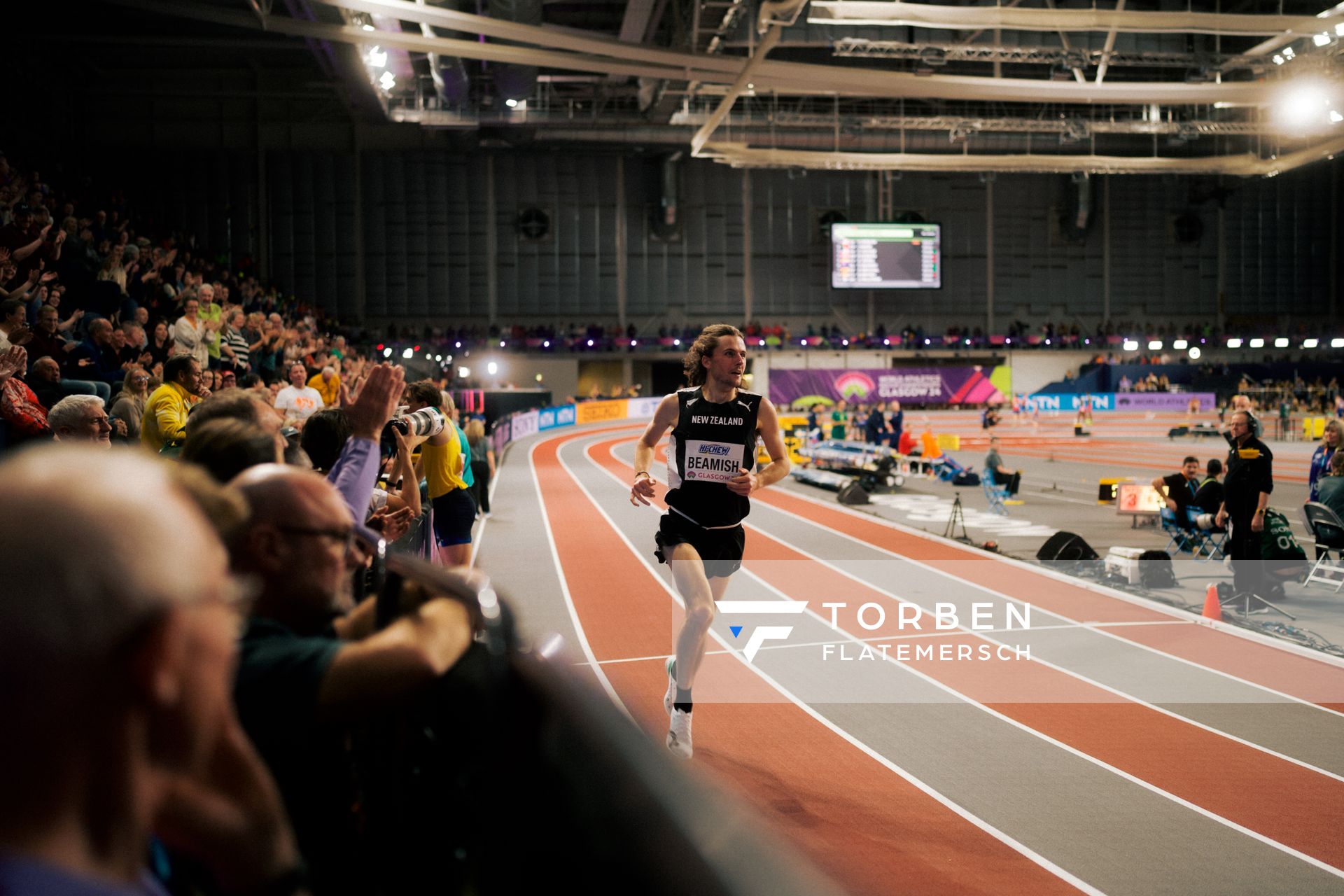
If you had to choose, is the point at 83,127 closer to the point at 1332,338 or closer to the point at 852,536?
the point at 852,536

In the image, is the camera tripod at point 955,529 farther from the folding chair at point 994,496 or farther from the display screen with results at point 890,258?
the display screen with results at point 890,258

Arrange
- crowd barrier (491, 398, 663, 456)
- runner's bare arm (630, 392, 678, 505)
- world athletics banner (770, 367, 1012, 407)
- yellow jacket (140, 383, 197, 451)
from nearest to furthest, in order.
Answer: runner's bare arm (630, 392, 678, 505) < yellow jacket (140, 383, 197, 451) < crowd barrier (491, 398, 663, 456) < world athletics banner (770, 367, 1012, 407)

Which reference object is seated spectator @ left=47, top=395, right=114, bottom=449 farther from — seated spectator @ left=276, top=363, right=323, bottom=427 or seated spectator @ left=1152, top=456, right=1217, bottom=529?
seated spectator @ left=1152, top=456, right=1217, bottom=529

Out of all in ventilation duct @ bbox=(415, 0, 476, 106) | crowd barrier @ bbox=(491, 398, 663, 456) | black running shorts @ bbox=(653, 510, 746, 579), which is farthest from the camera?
crowd barrier @ bbox=(491, 398, 663, 456)

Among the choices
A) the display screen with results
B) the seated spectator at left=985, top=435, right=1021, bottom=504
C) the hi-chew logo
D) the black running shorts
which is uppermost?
the display screen with results

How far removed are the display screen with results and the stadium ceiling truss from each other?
376 cm

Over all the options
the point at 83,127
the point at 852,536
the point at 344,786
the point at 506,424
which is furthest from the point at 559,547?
the point at 83,127

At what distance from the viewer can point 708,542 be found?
5.54 meters

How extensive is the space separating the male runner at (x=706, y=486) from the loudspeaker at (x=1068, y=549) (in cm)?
616

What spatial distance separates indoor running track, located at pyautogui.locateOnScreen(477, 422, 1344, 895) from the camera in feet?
14.1

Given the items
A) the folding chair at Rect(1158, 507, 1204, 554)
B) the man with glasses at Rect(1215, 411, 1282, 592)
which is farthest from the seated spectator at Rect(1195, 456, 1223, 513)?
the man with glasses at Rect(1215, 411, 1282, 592)

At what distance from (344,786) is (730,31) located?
2246cm

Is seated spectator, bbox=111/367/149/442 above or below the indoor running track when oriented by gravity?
above

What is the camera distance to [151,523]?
839 mm
